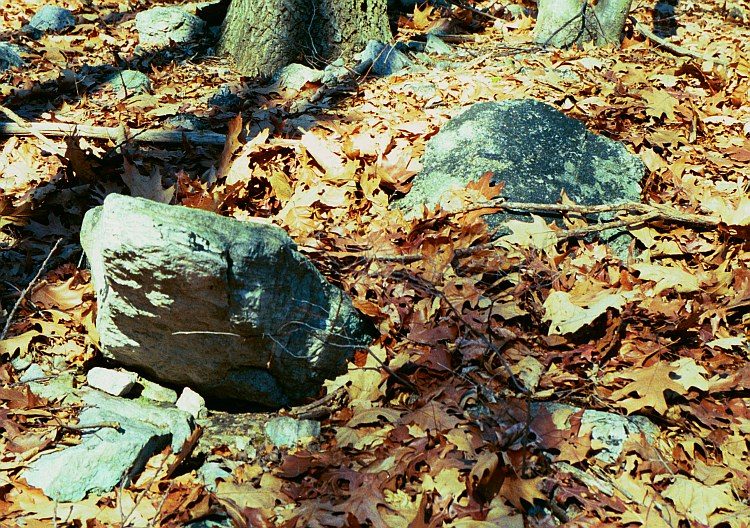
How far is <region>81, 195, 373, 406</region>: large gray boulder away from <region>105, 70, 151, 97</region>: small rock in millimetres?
2909

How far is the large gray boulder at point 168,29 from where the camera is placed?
6.91 m

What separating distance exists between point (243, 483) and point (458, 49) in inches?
199

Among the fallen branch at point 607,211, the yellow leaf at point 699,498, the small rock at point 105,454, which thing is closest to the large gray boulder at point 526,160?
the fallen branch at point 607,211

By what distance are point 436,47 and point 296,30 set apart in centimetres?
137

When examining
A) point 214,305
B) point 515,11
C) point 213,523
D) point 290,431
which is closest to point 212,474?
point 213,523

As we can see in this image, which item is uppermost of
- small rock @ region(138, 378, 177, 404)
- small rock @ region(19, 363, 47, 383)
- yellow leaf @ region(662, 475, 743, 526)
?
yellow leaf @ region(662, 475, 743, 526)

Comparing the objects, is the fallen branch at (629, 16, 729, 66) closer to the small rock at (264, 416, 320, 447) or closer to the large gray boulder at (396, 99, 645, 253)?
the large gray boulder at (396, 99, 645, 253)

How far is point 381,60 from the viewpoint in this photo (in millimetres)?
6215

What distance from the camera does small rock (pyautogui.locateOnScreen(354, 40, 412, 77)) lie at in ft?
20.2

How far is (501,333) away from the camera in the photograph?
3.34 m

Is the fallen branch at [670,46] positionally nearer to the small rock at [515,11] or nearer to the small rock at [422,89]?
the small rock at [515,11]

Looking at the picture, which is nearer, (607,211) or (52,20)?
(607,211)

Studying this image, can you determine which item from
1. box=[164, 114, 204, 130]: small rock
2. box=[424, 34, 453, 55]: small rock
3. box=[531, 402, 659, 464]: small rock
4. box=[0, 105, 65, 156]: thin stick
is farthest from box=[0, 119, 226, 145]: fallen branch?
box=[531, 402, 659, 464]: small rock

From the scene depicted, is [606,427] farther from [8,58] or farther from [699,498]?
[8,58]
